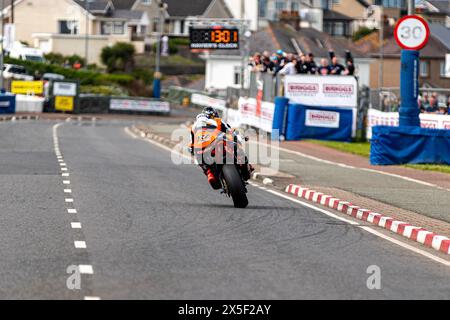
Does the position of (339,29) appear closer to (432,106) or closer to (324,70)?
(324,70)

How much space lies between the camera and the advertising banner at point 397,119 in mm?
31891

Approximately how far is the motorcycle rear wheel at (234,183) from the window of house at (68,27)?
89.0m

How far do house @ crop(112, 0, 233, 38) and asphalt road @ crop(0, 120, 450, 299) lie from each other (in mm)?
40993

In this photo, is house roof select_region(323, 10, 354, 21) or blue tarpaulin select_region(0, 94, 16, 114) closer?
blue tarpaulin select_region(0, 94, 16, 114)

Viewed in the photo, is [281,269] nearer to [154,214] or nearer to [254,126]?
→ [154,214]

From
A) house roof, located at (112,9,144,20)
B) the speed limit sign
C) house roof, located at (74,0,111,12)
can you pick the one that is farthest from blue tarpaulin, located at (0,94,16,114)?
house roof, located at (112,9,144,20)

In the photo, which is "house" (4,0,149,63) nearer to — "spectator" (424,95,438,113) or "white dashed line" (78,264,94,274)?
"spectator" (424,95,438,113)

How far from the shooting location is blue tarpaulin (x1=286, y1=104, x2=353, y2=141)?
39844 mm

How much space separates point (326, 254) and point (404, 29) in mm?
16017

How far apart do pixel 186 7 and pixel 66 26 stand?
28533 mm

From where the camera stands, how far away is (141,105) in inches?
2854

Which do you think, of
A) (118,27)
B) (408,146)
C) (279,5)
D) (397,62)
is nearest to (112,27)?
(118,27)
